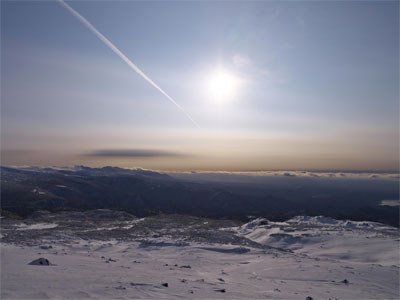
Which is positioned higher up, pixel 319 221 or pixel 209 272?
pixel 209 272

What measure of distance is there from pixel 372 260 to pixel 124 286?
2714 cm

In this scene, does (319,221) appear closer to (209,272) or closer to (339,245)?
(339,245)

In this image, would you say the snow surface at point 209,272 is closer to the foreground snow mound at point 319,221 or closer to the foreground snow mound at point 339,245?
the foreground snow mound at point 339,245

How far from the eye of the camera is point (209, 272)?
2098cm

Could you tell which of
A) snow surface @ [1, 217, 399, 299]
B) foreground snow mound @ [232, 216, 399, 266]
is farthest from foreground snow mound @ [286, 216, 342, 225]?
snow surface @ [1, 217, 399, 299]

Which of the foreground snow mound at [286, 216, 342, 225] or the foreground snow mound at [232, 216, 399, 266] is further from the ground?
the foreground snow mound at [232, 216, 399, 266]

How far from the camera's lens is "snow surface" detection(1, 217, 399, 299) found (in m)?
12.2

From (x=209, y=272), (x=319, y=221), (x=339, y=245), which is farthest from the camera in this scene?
(x=319, y=221)

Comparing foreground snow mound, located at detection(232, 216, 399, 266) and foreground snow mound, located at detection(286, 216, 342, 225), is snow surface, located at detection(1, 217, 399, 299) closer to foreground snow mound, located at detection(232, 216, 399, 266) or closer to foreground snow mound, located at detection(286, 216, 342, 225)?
foreground snow mound, located at detection(232, 216, 399, 266)

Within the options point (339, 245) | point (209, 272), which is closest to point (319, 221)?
point (339, 245)

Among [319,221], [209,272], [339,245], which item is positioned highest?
[209,272]

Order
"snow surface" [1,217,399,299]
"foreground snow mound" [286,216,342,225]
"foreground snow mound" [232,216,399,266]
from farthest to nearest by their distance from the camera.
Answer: "foreground snow mound" [286,216,342,225]
"foreground snow mound" [232,216,399,266]
"snow surface" [1,217,399,299]

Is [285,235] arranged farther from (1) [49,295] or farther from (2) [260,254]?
(1) [49,295]

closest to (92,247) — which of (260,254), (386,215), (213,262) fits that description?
(213,262)
